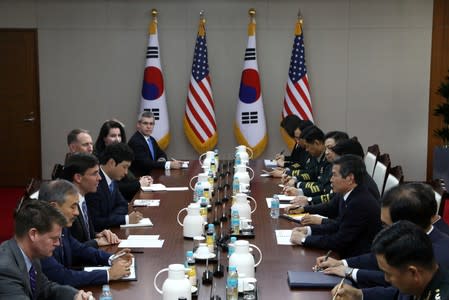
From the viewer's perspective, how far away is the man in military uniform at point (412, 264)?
2340 mm

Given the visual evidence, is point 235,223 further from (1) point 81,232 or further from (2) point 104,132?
(2) point 104,132

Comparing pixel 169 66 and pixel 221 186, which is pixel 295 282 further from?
pixel 169 66

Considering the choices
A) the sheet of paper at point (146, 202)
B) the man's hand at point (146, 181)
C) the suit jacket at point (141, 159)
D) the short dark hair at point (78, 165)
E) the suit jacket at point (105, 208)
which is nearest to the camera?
the short dark hair at point (78, 165)

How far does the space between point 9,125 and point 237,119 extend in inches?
127

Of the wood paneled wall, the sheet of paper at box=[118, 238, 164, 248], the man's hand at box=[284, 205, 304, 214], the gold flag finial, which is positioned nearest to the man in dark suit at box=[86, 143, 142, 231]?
the sheet of paper at box=[118, 238, 164, 248]

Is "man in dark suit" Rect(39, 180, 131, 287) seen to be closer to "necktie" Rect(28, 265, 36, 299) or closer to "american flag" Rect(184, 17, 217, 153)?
"necktie" Rect(28, 265, 36, 299)

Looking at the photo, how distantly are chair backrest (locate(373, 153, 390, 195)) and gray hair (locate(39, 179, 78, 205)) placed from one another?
3.35 metres

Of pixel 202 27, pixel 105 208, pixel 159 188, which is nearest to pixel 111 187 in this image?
pixel 105 208

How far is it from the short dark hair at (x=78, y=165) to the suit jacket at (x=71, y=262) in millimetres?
429

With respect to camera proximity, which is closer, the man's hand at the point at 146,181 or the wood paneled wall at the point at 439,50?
the man's hand at the point at 146,181

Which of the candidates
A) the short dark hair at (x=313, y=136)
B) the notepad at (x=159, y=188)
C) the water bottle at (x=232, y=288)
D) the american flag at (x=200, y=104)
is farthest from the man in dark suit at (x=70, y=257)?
the american flag at (x=200, y=104)

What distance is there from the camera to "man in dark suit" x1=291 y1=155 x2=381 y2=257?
4.01 meters

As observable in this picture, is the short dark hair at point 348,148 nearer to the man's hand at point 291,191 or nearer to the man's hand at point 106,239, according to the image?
Result: the man's hand at point 291,191

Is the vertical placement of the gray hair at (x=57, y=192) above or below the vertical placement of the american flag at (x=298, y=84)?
below
